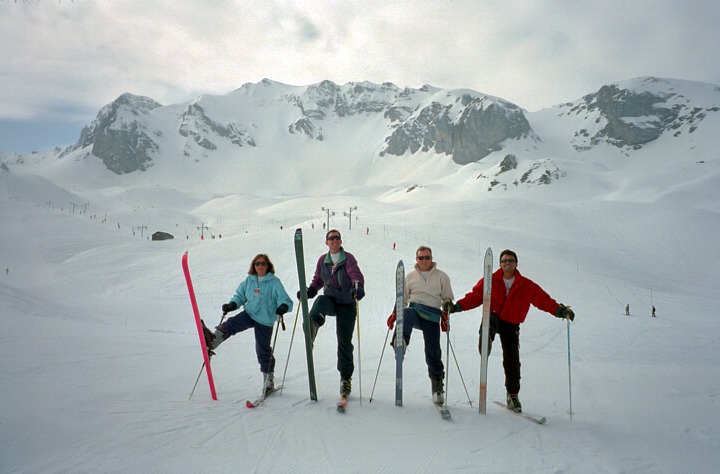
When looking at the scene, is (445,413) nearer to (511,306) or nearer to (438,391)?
(438,391)

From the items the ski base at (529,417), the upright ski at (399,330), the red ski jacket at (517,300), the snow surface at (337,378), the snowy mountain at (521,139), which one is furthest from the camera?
the snowy mountain at (521,139)

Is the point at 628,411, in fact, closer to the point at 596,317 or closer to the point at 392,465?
the point at 392,465

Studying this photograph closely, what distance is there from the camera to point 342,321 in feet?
18.0

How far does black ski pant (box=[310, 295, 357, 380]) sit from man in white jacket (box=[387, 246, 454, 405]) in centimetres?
63

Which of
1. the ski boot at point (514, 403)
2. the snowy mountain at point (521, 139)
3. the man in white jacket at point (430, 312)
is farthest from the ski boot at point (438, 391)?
the snowy mountain at point (521, 139)

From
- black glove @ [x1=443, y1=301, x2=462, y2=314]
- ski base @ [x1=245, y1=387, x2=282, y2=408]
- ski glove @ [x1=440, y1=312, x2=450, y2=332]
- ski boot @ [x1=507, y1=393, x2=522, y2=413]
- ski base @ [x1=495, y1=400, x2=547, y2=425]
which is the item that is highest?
black glove @ [x1=443, y1=301, x2=462, y2=314]

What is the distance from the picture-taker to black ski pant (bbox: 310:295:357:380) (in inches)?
215

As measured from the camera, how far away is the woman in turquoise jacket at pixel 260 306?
5410 millimetres

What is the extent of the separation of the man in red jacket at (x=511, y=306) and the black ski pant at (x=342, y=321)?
1.39 meters

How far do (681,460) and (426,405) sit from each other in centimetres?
287

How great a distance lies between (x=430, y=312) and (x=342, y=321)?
1.27 meters

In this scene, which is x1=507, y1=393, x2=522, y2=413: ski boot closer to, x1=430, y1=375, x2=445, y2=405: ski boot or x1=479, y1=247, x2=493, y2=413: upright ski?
x1=479, y1=247, x2=493, y2=413: upright ski

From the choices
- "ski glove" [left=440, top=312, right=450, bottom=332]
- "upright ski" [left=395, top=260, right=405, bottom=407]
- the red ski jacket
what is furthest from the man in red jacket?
"upright ski" [left=395, top=260, right=405, bottom=407]

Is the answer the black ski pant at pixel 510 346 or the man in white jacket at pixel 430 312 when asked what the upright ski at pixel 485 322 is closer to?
the black ski pant at pixel 510 346
